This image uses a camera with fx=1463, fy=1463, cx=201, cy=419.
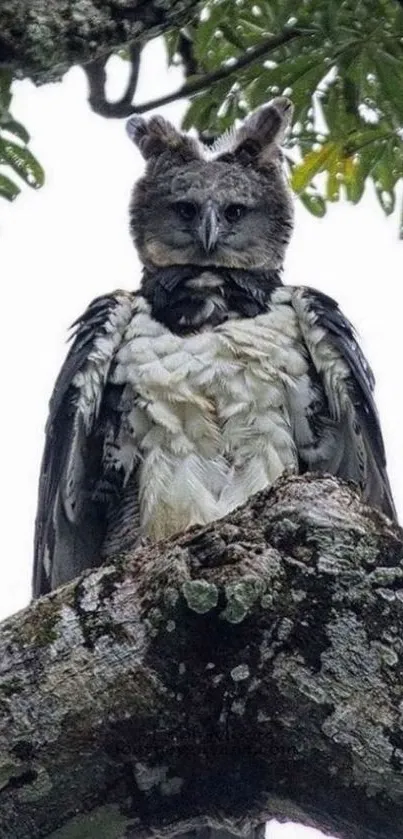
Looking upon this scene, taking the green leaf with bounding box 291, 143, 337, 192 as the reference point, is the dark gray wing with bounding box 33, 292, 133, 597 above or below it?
below

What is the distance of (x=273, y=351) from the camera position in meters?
5.44

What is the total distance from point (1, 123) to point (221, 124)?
123cm

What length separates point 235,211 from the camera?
6.66 m

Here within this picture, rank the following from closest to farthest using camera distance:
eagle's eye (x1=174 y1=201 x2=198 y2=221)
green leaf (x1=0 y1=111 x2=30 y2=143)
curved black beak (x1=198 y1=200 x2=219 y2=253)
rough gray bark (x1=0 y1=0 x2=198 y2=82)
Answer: rough gray bark (x1=0 y1=0 x2=198 y2=82)
green leaf (x1=0 y1=111 x2=30 y2=143)
curved black beak (x1=198 y1=200 x2=219 y2=253)
eagle's eye (x1=174 y1=201 x2=198 y2=221)

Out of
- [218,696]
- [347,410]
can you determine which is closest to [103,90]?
[347,410]

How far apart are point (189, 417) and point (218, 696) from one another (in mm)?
2612

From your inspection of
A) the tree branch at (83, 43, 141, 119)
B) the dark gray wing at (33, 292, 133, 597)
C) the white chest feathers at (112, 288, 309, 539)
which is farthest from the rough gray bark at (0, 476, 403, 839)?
the tree branch at (83, 43, 141, 119)

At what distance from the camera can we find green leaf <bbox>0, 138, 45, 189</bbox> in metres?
4.64

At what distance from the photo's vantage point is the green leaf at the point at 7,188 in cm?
469

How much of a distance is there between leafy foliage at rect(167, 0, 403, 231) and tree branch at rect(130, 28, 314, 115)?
0.01 m

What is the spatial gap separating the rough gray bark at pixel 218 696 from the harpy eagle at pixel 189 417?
2.37 m

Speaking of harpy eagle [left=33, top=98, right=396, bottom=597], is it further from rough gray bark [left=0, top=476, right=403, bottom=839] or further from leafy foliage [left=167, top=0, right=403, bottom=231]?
rough gray bark [left=0, top=476, right=403, bottom=839]

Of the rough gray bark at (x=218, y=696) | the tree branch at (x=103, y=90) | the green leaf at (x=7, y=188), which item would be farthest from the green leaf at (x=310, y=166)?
the rough gray bark at (x=218, y=696)

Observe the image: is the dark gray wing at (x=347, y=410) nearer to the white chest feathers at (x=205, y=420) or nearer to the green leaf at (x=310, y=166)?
the white chest feathers at (x=205, y=420)
